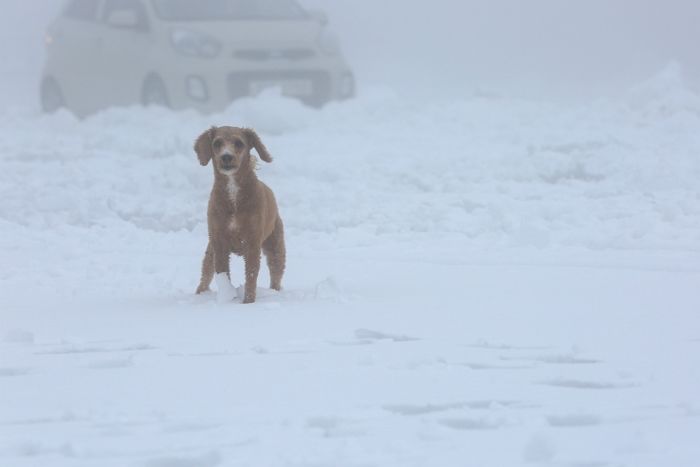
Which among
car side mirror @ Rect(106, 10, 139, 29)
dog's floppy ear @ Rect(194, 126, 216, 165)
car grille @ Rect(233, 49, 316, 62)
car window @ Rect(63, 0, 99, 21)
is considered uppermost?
car window @ Rect(63, 0, 99, 21)

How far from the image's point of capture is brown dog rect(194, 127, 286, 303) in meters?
5.78

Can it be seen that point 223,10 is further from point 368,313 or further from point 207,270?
point 368,313

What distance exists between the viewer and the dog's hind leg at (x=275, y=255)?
6.42 metres

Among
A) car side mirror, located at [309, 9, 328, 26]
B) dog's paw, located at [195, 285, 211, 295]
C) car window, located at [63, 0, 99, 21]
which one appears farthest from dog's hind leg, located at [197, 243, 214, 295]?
car window, located at [63, 0, 99, 21]

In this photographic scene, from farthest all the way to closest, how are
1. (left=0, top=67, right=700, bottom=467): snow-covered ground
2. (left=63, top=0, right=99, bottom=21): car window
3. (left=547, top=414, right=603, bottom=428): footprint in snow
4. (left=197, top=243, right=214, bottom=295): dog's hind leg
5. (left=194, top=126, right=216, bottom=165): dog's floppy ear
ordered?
(left=63, top=0, right=99, bottom=21): car window → (left=197, top=243, right=214, bottom=295): dog's hind leg → (left=194, top=126, right=216, bottom=165): dog's floppy ear → (left=547, top=414, right=603, bottom=428): footprint in snow → (left=0, top=67, right=700, bottom=467): snow-covered ground

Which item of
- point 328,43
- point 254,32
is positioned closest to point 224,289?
point 254,32

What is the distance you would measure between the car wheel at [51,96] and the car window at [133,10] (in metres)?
1.96

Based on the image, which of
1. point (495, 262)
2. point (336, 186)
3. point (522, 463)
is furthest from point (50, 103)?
point (522, 463)

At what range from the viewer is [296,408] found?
3.78 metres

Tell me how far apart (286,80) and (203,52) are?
3.55ft

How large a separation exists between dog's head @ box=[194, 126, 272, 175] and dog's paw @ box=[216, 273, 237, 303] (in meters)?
0.56

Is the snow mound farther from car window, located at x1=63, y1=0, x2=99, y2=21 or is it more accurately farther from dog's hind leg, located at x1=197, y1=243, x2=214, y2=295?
dog's hind leg, located at x1=197, y1=243, x2=214, y2=295

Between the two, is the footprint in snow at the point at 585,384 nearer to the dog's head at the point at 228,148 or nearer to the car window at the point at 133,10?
the dog's head at the point at 228,148

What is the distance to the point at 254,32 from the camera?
13.8 meters
